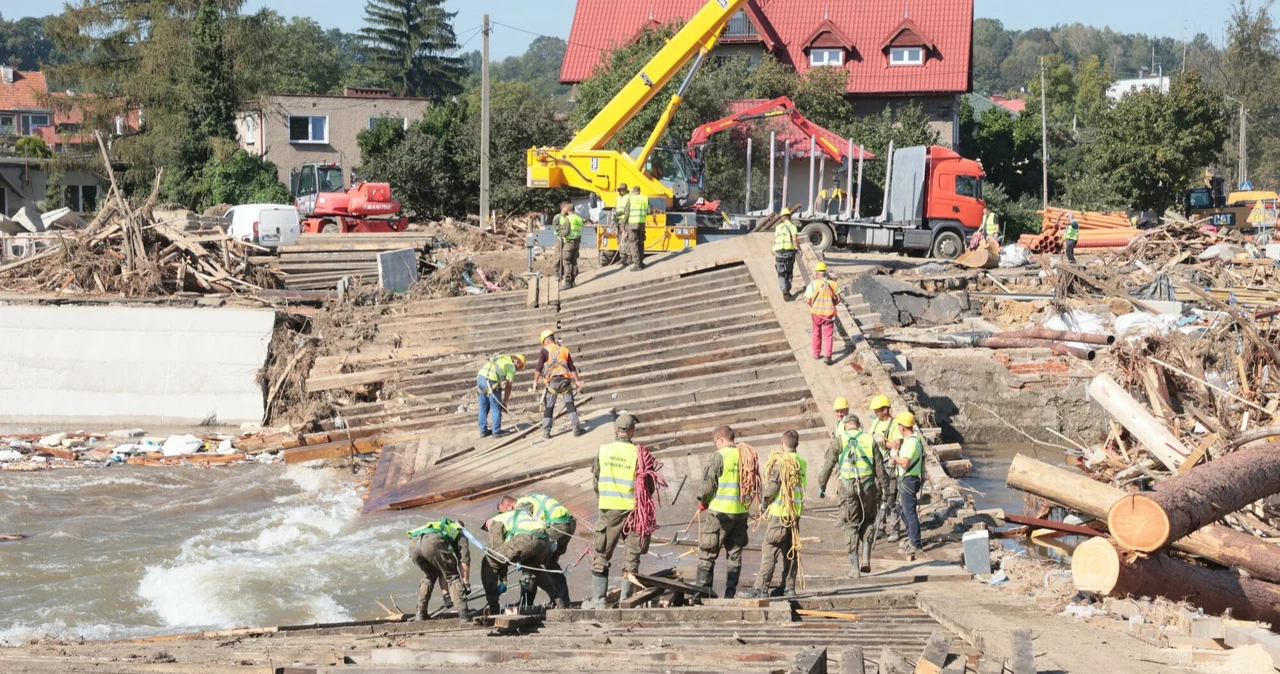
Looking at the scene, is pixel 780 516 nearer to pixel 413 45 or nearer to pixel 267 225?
pixel 267 225

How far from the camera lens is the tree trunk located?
35.0 ft

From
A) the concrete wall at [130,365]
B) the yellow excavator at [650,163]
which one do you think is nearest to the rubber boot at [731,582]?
the concrete wall at [130,365]

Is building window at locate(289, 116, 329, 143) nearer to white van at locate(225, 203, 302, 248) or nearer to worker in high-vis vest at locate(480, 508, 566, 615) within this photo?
white van at locate(225, 203, 302, 248)

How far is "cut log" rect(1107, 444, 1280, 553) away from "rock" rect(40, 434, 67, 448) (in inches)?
668

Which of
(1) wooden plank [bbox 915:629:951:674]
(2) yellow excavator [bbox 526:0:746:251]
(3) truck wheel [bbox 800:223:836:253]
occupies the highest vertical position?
(2) yellow excavator [bbox 526:0:746:251]

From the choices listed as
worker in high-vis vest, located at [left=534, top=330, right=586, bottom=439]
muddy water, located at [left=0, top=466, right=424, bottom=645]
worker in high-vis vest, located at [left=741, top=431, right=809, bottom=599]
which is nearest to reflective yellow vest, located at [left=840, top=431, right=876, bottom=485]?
worker in high-vis vest, located at [left=741, top=431, right=809, bottom=599]

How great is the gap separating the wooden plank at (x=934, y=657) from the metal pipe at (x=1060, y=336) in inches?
567

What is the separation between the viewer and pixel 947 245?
31.9 m

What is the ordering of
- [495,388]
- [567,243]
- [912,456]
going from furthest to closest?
1. [567,243]
2. [495,388]
3. [912,456]

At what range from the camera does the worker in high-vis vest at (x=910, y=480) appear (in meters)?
12.4

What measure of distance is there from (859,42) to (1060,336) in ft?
90.3

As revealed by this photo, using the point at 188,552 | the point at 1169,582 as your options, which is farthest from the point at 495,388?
the point at 1169,582

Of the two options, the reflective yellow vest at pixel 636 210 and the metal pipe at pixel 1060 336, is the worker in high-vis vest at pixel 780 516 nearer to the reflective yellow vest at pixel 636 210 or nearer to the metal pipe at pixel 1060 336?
the metal pipe at pixel 1060 336

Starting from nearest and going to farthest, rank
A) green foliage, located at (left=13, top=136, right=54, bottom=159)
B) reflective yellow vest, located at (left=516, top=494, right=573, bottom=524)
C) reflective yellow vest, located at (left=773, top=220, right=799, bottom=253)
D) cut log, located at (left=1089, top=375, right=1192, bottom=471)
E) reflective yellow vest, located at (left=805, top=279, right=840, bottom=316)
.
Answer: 1. reflective yellow vest, located at (left=516, top=494, right=573, bottom=524)
2. cut log, located at (left=1089, top=375, right=1192, bottom=471)
3. reflective yellow vest, located at (left=805, top=279, right=840, bottom=316)
4. reflective yellow vest, located at (left=773, top=220, right=799, bottom=253)
5. green foliage, located at (left=13, top=136, right=54, bottom=159)
